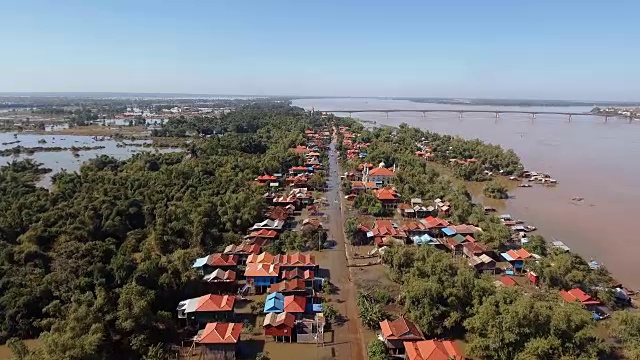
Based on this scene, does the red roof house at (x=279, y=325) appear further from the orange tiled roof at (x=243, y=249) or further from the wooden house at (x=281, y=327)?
the orange tiled roof at (x=243, y=249)

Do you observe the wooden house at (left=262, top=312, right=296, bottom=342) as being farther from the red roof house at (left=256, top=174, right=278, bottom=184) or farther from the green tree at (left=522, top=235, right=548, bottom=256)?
the red roof house at (left=256, top=174, right=278, bottom=184)

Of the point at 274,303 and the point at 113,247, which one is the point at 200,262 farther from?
the point at 274,303

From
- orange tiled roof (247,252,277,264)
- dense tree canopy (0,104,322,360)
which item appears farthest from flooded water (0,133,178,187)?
orange tiled roof (247,252,277,264)

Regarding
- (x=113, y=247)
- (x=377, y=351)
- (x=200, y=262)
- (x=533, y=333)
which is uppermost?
(x=113, y=247)

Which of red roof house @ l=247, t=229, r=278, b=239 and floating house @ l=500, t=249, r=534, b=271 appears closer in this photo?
floating house @ l=500, t=249, r=534, b=271

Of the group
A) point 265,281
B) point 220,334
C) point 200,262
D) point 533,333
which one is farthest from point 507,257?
point 200,262

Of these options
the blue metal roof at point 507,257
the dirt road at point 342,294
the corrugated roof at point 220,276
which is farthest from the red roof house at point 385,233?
the corrugated roof at point 220,276
